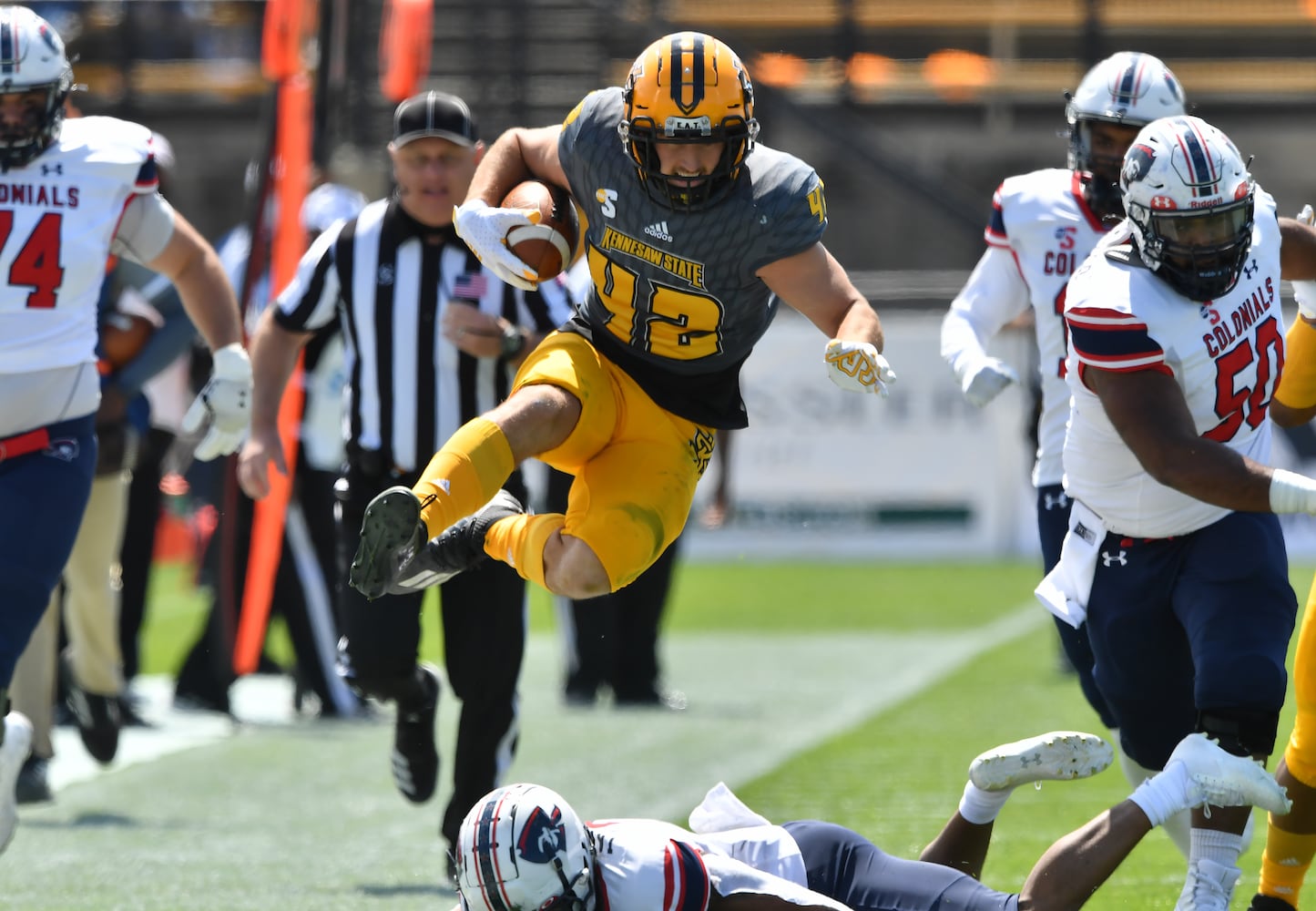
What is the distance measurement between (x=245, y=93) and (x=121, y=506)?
435 inches

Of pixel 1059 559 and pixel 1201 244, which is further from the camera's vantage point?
pixel 1059 559

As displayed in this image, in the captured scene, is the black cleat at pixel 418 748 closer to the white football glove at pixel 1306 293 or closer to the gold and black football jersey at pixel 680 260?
the gold and black football jersey at pixel 680 260

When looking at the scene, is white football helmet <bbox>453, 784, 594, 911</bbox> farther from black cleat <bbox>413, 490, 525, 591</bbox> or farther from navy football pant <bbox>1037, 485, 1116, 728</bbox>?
navy football pant <bbox>1037, 485, 1116, 728</bbox>

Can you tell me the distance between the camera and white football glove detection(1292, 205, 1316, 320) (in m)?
4.40

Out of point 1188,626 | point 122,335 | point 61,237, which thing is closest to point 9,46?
point 61,237

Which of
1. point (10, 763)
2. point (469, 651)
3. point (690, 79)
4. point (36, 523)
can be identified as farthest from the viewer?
point (469, 651)

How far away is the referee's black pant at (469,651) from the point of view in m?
5.13

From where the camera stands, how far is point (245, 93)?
56.7 feet

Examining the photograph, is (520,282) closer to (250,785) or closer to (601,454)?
(601,454)

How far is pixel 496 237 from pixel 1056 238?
4.97ft

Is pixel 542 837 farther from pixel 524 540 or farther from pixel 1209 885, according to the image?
pixel 1209 885

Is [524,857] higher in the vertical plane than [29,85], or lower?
lower

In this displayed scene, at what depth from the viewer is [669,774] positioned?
6672mm

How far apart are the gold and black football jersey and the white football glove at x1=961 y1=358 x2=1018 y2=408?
51cm
